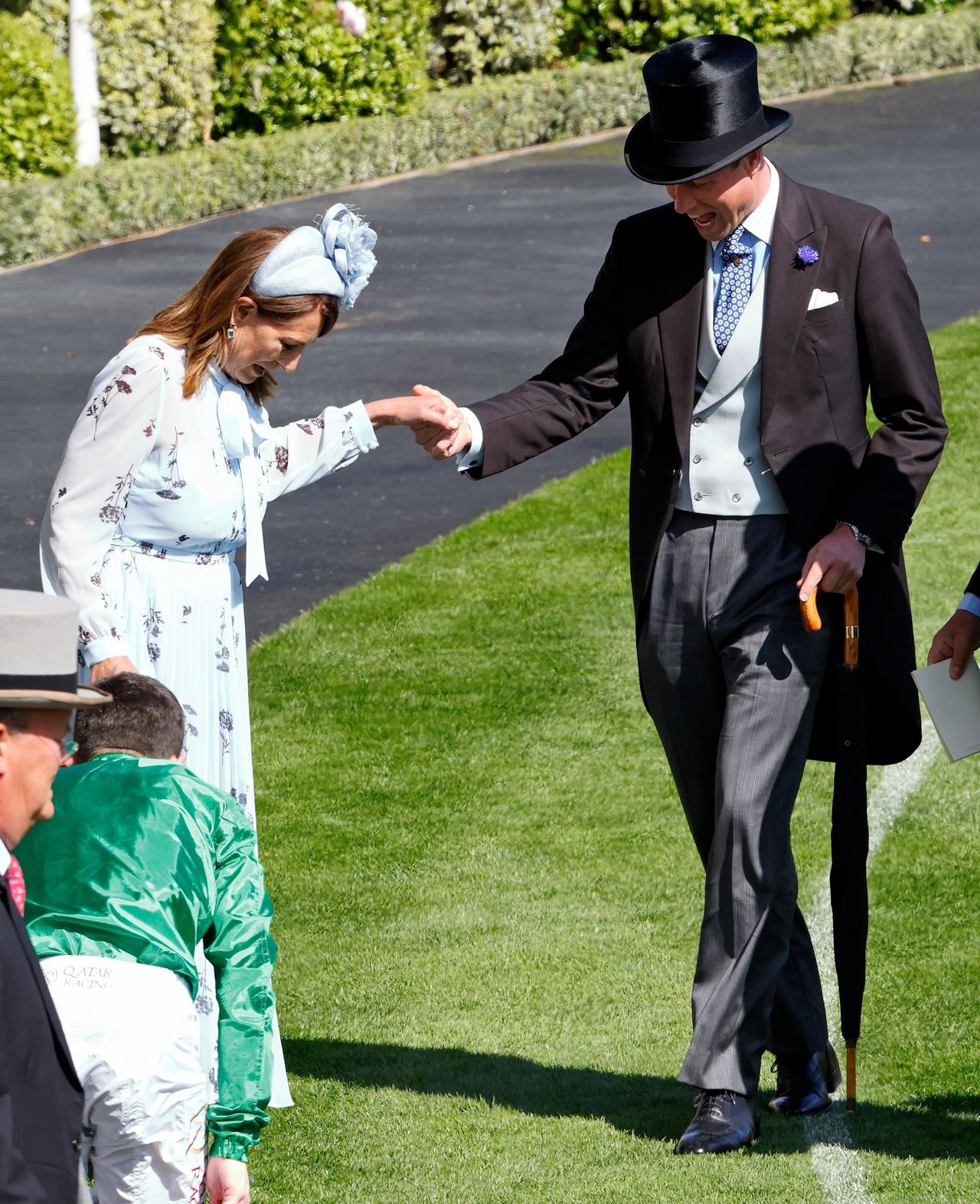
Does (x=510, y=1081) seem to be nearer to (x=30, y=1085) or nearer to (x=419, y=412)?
(x=419, y=412)

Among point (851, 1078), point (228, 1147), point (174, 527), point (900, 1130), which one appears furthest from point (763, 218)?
point (228, 1147)

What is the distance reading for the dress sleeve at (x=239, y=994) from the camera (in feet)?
11.0

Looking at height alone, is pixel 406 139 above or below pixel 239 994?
below

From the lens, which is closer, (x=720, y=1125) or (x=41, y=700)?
Result: (x=41, y=700)

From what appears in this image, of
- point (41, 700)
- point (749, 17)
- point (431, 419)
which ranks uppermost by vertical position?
point (41, 700)

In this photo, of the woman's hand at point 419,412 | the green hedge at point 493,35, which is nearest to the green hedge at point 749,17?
the green hedge at point 493,35

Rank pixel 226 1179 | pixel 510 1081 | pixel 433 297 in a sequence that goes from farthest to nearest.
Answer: pixel 433 297
pixel 510 1081
pixel 226 1179

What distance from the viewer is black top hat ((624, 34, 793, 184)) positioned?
449 cm

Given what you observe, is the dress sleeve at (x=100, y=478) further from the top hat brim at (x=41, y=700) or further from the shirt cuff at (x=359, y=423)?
the top hat brim at (x=41, y=700)

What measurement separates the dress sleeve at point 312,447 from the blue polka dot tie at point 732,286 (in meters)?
0.93

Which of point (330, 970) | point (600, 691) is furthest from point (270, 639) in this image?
point (330, 970)

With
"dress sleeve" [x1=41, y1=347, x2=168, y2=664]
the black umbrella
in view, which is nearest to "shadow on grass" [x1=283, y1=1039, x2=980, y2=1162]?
the black umbrella

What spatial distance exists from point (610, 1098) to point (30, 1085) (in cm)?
284

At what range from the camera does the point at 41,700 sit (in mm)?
2621
